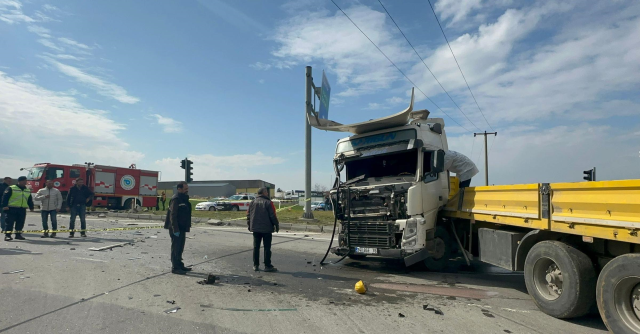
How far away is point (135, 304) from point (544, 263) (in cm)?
525

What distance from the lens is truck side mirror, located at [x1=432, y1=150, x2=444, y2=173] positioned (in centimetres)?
753

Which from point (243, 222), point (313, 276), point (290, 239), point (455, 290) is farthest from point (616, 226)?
point (243, 222)

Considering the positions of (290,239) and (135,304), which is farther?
(290,239)

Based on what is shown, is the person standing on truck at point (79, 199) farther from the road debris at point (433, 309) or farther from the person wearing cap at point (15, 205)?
the road debris at point (433, 309)

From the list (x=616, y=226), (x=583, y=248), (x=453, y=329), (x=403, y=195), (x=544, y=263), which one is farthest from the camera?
(x=403, y=195)

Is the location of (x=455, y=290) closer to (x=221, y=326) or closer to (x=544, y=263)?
(x=544, y=263)

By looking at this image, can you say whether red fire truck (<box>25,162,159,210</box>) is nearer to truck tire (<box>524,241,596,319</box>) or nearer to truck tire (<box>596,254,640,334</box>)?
truck tire (<box>524,241,596,319</box>)

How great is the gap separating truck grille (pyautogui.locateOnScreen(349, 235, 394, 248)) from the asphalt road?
56 centimetres

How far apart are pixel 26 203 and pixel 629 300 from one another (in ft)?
44.1

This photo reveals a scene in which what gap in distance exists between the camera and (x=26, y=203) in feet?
37.6

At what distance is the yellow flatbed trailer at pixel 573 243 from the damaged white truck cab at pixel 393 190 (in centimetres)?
121

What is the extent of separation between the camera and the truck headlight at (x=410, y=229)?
713 cm

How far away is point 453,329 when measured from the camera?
14.8 feet

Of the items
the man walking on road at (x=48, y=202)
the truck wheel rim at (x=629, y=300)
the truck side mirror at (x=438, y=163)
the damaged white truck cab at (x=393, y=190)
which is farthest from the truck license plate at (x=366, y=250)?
the man walking on road at (x=48, y=202)
